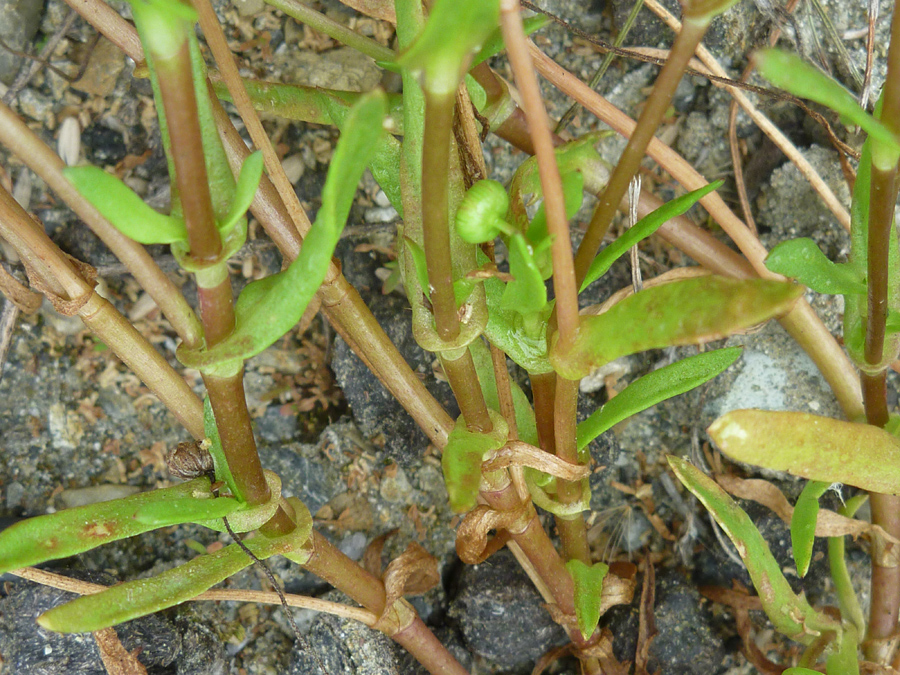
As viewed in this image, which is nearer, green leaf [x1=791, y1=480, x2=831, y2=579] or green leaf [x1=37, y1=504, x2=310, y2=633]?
green leaf [x1=37, y1=504, x2=310, y2=633]

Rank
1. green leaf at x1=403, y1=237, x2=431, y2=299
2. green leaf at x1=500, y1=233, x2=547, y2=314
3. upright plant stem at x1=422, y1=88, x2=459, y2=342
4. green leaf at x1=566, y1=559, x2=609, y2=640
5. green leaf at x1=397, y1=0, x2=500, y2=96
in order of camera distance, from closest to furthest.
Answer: green leaf at x1=397, y1=0, x2=500, y2=96, upright plant stem at x1=422, y1=88, x2=459, y2=342, green leaf at x1=500, y1=233, x2=547, y2=314, green leaf at x1=403, y1=237, x2=431, y2=299, green leaf at x1=566, y1=559, x2=609, y2=640

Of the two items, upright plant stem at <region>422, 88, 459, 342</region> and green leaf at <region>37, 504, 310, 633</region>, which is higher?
upright plant stem at <region>422, 88, 459, 342</region>

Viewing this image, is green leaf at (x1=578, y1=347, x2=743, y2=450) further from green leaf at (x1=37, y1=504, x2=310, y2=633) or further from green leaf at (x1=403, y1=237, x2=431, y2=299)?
green leaf at (x1=37, y1=504, x2=310, y2=633)

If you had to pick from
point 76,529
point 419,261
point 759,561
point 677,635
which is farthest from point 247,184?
point 677,635

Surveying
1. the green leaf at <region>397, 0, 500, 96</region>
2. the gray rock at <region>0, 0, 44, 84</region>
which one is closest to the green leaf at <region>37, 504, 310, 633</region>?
the green leaf at <region>397, 0, 500, 96</region>

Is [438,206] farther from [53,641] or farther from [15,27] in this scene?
[15,27]

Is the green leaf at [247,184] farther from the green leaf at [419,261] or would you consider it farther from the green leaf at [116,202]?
the green leaf at [419,261]

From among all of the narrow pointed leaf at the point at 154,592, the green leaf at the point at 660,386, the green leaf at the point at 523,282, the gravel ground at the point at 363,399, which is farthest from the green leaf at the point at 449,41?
the gravel ground at the point at 363,399

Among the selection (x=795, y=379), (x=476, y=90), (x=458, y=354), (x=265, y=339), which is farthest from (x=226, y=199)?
(x=795, y=379)
